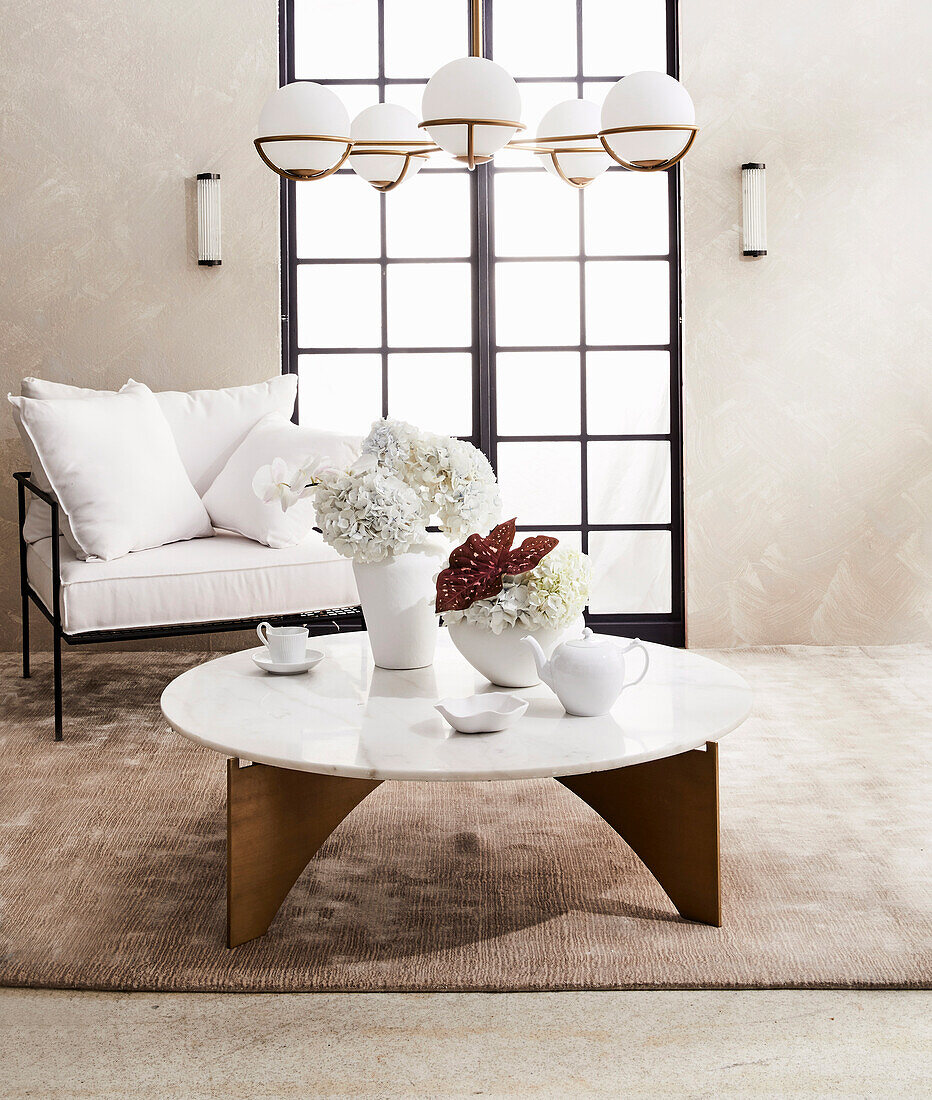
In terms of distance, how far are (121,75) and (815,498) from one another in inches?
125

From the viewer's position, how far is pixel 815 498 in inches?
166

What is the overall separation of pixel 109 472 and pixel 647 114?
191cm

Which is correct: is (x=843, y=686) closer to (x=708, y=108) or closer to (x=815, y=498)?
(x=815, y=498)

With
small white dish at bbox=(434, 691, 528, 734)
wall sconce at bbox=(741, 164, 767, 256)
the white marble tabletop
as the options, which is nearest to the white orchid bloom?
the white marble tabletop

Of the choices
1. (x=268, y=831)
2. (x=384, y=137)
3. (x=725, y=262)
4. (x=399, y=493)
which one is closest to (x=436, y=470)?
(x=399, y=493)

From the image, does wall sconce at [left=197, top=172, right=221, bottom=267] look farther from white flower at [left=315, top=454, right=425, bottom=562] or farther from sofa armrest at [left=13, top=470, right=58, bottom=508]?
white flower at [left=315, top=454, right=425, bottom=562]

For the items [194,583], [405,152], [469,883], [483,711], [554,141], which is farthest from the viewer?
[194,583]

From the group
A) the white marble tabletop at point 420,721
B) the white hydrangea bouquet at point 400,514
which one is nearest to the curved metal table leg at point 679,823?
the white marble tabletop at point 420,721

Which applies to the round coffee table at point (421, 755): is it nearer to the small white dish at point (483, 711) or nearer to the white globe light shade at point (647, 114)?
the small white dish at point (483, 711)

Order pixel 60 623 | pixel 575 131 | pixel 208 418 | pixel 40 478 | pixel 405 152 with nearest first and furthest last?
pixel 405 152 < pixel 575 131 < pixel 60 623 < pixel 40 478 < pixel 208 418

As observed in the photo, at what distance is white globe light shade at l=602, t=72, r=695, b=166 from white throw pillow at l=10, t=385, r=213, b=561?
1.79m

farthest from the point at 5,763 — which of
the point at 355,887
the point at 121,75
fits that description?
the point at 121,75

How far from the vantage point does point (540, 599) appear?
6.63 feet

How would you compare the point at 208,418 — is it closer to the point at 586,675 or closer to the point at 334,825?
the point at 334,825
